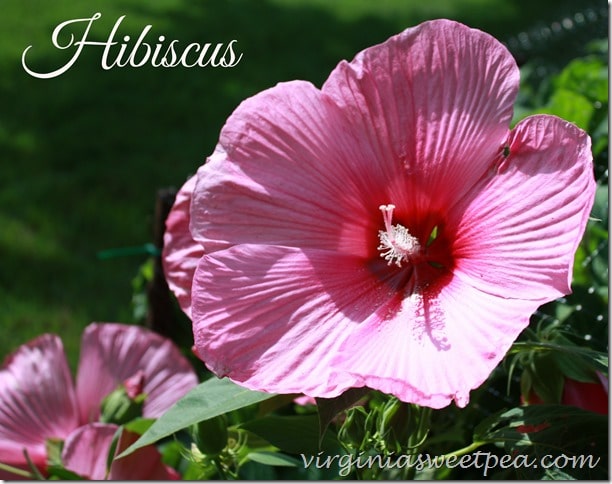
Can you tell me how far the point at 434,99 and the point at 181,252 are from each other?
7.5 inches

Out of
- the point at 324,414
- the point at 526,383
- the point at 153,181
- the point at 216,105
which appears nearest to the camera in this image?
the point at 324,414

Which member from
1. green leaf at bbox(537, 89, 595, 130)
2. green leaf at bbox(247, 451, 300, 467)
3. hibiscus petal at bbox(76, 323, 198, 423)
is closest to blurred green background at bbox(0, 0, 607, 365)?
green leaf at bbox(537, 89, 595, 130)

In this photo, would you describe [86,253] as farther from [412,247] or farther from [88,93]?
[412,247]

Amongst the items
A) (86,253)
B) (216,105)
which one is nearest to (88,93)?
(216,105)

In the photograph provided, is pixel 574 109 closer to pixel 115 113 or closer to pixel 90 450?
pixel 90 450

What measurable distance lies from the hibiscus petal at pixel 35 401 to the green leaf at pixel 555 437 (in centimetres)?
38

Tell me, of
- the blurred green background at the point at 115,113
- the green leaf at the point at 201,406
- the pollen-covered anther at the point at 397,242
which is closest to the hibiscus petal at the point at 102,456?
the green leaf at the point at 201,406

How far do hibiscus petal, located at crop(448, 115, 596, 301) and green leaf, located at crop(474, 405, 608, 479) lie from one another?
0.33ft

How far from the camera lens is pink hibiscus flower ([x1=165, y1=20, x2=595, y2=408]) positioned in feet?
1.45

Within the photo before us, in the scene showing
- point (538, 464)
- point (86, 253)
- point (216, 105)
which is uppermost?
point (216, 105)

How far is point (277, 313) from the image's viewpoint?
478 mm

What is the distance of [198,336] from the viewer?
0.46 m

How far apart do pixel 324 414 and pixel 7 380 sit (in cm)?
39

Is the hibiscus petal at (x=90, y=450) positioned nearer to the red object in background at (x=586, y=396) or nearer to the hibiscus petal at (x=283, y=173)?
the hibiscus petal at (x=283, y=173)
